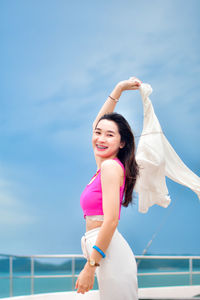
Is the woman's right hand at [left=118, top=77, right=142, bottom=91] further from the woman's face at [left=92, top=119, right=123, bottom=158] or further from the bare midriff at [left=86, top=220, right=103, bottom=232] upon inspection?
the bare midriff at [left=86, top=220, right=103, bottom=232]

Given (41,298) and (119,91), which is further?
(41,298)

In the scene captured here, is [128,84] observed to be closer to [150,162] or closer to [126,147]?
[126,147]

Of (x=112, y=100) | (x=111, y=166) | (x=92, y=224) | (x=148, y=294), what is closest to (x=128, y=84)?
(x=112, y=100)

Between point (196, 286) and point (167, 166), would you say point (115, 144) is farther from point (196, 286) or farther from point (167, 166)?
point (196, 286)

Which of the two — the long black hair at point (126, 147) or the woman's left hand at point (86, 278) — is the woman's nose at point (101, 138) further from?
the woman's left hand at point (86, 278)

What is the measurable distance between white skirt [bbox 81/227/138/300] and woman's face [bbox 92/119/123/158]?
1.12 ft

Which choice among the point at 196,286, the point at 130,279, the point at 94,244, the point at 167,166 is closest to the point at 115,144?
the point at 94,244

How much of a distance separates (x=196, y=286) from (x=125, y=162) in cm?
410

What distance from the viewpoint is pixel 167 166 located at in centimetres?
334

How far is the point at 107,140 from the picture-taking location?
1.55 meters

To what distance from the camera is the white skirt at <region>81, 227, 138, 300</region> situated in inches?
53.5

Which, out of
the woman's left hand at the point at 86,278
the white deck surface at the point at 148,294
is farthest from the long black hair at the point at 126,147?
the white deck surface at the point at 148,294

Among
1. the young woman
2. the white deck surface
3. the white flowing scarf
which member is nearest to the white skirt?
Result: the young woman

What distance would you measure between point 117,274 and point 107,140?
0.52 metres
